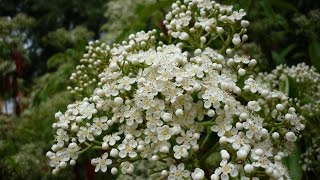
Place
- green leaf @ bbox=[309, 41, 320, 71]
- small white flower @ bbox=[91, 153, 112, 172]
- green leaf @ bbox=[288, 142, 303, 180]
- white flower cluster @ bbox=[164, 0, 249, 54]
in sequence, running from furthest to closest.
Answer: green leaf @ bbox=[309, 41, 320, 71], green leaf @ bbox=[288, 142, 303, 180], white flower cluster @ bbox=[164, 0, 249, 54], small white flower @ bbox=[91, 153, 112, 172]

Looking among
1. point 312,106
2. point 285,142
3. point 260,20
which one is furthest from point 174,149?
point 260,20

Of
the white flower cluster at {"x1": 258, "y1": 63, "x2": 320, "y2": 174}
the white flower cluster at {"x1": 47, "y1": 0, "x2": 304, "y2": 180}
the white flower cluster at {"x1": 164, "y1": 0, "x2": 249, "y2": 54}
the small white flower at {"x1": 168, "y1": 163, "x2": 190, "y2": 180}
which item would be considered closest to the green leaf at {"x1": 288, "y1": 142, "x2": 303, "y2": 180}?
the white flower cluster at {"x1": 258, "y1": 63, "x2": 320, "y2": 174}

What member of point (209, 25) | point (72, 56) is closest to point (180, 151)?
point (209, 25)

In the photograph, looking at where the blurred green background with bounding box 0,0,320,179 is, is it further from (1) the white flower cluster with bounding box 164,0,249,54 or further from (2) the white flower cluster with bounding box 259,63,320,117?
(1) the white flower cluster with bounding box 164,0,249,54

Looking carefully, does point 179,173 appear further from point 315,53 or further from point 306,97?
point 315,53

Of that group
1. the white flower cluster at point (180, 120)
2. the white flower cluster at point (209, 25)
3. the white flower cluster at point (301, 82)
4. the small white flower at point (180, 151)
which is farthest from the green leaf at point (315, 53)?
the small white flower at point (180, 151)

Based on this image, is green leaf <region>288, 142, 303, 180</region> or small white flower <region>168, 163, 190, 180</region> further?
green leaf <region>288, 142, 303, 180</region>

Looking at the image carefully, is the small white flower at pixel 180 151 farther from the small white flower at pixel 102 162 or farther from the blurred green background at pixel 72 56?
the blurred green background at pixel 72 56

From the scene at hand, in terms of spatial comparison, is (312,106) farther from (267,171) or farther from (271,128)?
(267,171)
